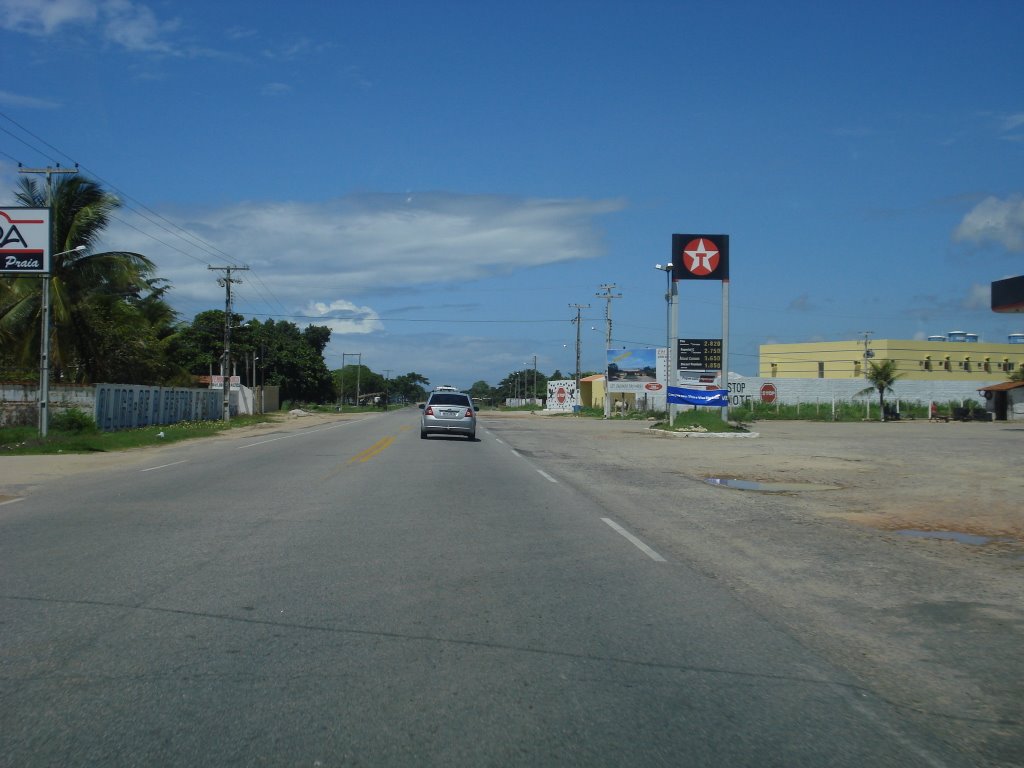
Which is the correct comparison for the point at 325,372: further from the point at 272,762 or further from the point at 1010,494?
the point at 272,762

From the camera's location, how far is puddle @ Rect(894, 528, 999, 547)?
460 inches

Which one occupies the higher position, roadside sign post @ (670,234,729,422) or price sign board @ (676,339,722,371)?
roadside sign post @ (670,234,729,422)

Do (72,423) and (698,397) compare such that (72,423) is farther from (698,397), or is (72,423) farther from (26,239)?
(698,397)

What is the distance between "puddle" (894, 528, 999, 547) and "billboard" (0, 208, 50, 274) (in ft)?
84.1

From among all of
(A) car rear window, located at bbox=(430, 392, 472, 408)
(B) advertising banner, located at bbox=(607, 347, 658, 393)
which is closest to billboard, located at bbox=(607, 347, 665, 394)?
(B) advertising banner, located at bbox=(607, 347, 658, 393)

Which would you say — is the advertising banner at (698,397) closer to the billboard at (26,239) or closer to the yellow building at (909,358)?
the billboard at (26,239)

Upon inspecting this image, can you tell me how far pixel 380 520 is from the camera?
12250 mm

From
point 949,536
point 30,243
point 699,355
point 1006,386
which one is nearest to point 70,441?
point 30,243

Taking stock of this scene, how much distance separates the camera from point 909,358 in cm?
10000

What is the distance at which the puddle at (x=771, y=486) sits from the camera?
1794 cm

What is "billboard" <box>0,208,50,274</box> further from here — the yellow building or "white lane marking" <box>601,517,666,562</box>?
the yellow building

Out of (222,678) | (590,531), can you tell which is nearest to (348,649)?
(222,678)

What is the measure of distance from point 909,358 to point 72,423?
295 ft

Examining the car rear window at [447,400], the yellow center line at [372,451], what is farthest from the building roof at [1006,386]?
the yellow center line at [372,451]
